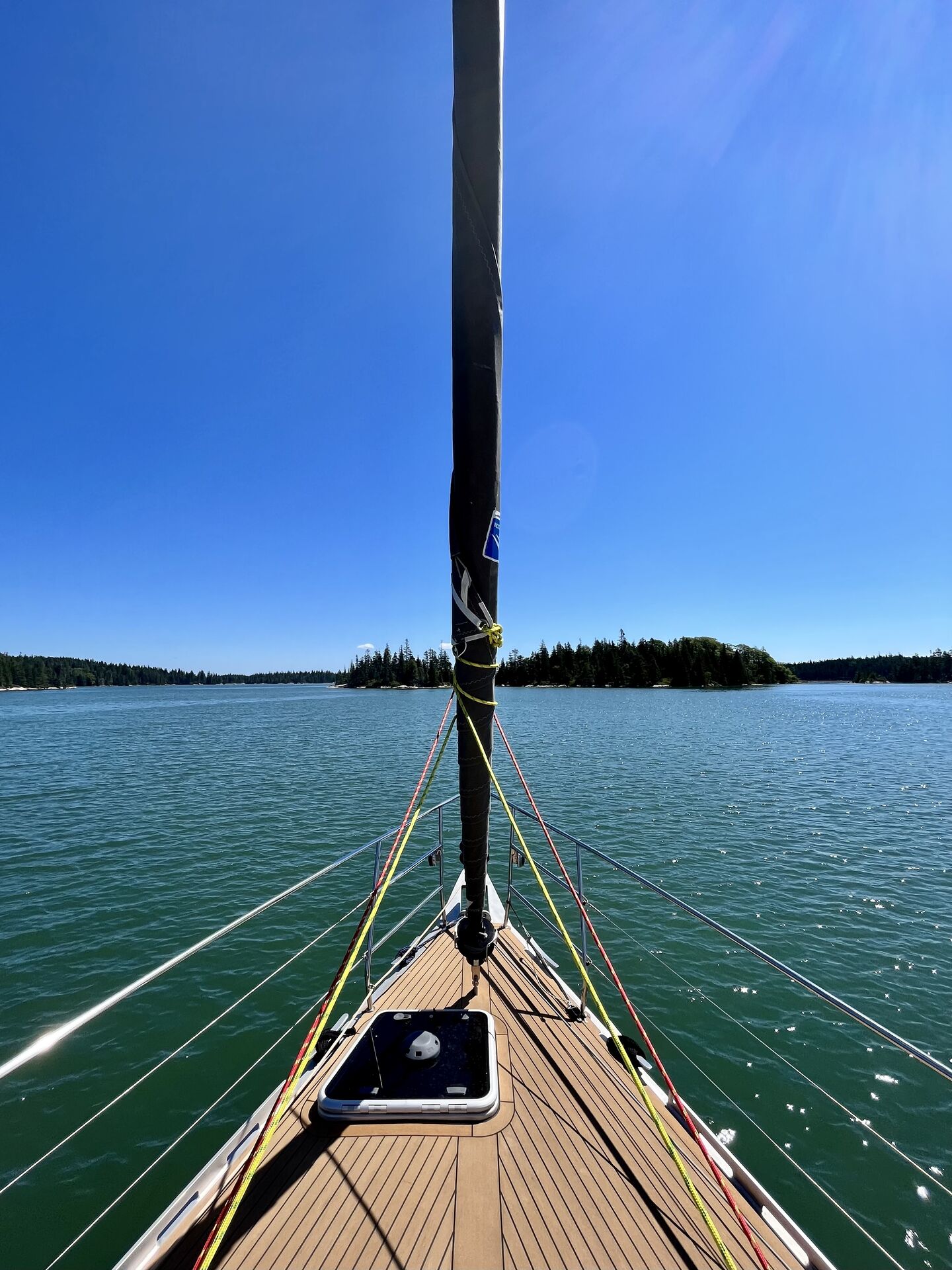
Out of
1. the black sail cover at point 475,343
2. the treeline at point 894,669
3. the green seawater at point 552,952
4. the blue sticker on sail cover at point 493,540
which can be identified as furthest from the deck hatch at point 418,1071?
the treeline at point 894,669

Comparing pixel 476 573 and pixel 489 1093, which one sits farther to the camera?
pixel 489 1093

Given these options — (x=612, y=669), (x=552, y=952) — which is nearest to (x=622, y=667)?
(x=612, y=669)

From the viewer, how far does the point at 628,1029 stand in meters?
6.34

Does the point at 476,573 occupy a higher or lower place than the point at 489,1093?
higher

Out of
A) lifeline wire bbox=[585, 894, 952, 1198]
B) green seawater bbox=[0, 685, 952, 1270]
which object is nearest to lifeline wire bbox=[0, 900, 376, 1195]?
green seawater bbox=[0, 685, 952, 1270]

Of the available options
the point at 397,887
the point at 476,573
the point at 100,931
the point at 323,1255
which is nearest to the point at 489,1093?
the point at 323,1255

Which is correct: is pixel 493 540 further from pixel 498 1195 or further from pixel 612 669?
pixel 612 669

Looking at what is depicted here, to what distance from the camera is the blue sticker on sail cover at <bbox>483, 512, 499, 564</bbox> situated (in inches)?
114

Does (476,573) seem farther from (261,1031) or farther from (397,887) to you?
(397,887)

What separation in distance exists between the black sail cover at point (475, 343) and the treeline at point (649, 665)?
11242 centimetres

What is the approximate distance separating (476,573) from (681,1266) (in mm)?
3441

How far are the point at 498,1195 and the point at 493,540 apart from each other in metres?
3.48

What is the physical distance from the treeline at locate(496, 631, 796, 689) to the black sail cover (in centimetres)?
11242

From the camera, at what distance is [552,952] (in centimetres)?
819
